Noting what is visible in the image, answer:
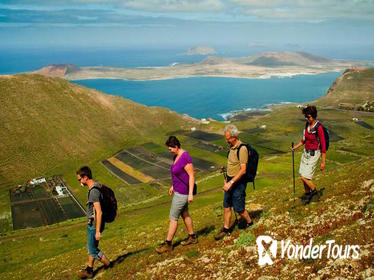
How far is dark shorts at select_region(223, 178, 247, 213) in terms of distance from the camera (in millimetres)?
12906

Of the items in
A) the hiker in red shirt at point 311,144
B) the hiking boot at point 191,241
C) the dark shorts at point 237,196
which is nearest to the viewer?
the dark shorts at point 237,196

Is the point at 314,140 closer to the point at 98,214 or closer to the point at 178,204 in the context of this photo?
the point at 178,204

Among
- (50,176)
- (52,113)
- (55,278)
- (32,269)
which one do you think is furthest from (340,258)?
(52,113)

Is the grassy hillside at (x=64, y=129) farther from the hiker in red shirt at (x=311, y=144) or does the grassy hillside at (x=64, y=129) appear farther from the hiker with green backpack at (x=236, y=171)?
the hiker with green backpack at (x=236, y=171)

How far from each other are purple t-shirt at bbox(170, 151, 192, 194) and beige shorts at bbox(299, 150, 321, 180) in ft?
17.9

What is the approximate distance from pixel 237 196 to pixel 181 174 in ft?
7.49

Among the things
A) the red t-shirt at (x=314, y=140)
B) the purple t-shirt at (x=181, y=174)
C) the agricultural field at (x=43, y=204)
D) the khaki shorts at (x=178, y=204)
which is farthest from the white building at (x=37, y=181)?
the red t-shirt at (x=314, y=140)

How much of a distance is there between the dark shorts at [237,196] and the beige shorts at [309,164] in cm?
336

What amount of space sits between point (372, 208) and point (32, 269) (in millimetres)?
20606

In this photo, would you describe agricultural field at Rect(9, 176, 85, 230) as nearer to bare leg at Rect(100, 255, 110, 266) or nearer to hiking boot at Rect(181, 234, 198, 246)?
bare leg at Rect(100, 255, 110, 266)

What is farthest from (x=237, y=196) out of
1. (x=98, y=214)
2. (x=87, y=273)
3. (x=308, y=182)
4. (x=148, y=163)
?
(x=148, y=163)

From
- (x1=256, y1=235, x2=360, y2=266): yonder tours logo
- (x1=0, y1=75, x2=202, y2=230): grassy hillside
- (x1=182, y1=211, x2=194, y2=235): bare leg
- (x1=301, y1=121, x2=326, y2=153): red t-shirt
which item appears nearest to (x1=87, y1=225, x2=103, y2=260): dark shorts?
(x1=182, y1=211, x2=194, y2=235): bare leg

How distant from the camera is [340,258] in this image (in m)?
9.28

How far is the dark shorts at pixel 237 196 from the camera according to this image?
42.3 ft
